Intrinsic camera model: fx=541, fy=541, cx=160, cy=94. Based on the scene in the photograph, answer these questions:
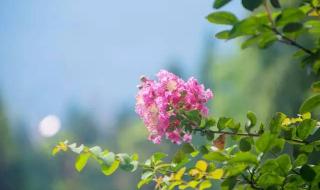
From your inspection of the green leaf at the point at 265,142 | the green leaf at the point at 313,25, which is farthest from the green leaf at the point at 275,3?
the green leaf at the point at 265,142

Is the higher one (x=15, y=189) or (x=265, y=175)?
(x=265, y=175)


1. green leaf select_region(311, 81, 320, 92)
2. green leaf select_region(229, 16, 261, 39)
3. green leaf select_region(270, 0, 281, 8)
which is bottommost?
green leaf select_region(311, 81, 320, 92)

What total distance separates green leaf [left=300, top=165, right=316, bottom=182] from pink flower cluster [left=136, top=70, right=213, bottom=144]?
22 centimetres

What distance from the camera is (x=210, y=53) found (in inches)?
575

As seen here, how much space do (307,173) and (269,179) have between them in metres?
0.04

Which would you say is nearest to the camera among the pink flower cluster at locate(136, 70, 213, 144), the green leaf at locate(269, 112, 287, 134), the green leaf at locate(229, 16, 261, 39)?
the green leaf at locate(229, 16, 261, 39)

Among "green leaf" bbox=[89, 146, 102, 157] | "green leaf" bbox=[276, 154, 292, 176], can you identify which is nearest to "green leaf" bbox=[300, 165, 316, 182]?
"green leaf" bbox=[276, 154, 292, 176]

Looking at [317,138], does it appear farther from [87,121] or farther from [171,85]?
[87,121]

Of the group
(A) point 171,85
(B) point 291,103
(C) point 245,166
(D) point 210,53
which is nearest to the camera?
(C) point 245,166

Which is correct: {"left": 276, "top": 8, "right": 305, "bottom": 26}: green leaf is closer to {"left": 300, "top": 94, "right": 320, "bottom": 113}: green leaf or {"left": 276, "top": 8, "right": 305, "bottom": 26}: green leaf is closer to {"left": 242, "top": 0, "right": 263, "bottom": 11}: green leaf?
{"left": 242, "top": 0, "right": 263, "bottom": 11}: green leaf

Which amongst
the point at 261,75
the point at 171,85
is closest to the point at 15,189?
the point at 261,75

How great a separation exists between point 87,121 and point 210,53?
5520 millimetres

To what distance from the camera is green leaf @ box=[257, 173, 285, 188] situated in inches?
22.9

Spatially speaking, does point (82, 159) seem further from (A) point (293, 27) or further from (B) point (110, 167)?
(A) point (293, 27)
